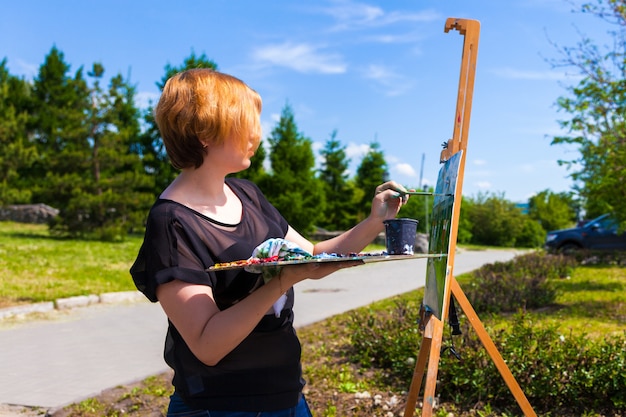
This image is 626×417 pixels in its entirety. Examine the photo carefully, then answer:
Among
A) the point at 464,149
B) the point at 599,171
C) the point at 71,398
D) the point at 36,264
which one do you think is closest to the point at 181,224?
the point at 464,149

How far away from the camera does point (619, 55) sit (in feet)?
29.5

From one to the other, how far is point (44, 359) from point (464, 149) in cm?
526

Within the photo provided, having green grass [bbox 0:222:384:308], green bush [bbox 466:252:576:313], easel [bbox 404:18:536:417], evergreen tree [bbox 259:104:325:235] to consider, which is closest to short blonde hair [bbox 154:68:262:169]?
easel [bbox 404:18:536:417]

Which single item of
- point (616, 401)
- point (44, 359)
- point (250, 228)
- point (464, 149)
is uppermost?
point (464, 149)

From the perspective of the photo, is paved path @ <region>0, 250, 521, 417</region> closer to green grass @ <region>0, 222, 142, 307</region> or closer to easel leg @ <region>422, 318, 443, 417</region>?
green grass @ <region>0, 222, 142, 307</region>

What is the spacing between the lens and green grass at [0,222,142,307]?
370 inches

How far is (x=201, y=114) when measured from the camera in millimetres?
1842

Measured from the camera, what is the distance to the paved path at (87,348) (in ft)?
17.7

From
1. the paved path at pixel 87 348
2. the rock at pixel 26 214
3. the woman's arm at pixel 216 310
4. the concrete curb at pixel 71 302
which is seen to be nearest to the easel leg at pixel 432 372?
the woman's arm at pixel 216 310

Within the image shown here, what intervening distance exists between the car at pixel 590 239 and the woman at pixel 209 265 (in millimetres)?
19256

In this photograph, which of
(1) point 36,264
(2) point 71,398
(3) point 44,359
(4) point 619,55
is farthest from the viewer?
(1) point 36,264

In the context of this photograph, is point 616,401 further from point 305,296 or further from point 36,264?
point 36,264

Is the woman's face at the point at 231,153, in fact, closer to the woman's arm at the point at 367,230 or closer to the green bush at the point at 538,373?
the woman's arm at the point at 367,230

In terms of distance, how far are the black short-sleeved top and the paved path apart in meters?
3.50
